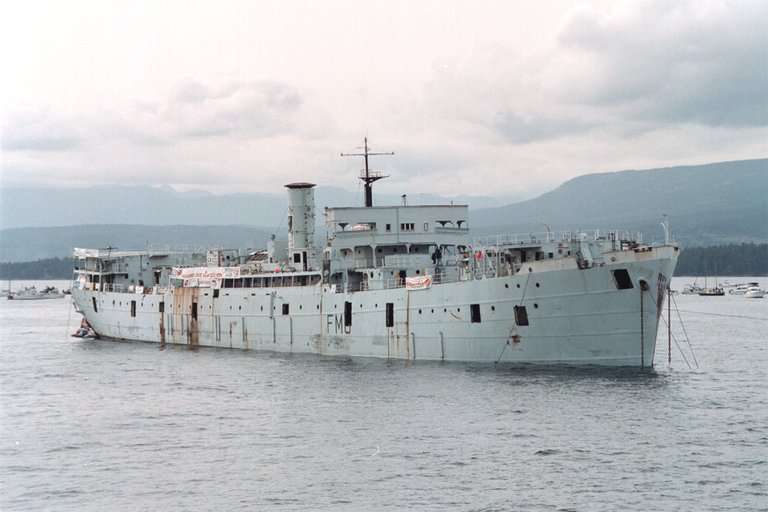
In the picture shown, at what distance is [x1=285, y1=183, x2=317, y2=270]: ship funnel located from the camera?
184 feet

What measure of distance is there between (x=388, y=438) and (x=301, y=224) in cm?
2861

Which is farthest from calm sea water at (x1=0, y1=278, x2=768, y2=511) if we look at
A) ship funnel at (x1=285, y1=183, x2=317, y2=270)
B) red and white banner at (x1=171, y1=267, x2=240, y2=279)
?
red and white banner at (x1=171, y1=267, x2=240, y2=279)

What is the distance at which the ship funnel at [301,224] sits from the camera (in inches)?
2206

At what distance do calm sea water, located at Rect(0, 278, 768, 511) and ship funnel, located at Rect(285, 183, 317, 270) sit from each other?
9320 millimetres

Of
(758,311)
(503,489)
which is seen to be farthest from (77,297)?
(758,311)

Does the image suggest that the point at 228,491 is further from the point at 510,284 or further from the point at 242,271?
the point at 242,271

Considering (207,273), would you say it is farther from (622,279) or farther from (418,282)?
(622,279)

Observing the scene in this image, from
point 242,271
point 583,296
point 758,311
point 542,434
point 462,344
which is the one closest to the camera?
point 542,434

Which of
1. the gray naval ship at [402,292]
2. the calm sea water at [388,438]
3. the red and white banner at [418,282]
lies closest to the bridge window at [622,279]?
the gray naval ship at [402,292]

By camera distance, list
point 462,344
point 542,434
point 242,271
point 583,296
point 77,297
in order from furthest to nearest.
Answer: point 77,297, point 242,271, point 462,344, point 583,296, point 542,434

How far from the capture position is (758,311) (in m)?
97.2

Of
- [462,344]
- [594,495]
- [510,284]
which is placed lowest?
[594,495]

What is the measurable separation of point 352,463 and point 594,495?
24.0ft

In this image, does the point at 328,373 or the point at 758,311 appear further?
the point at 758,311
